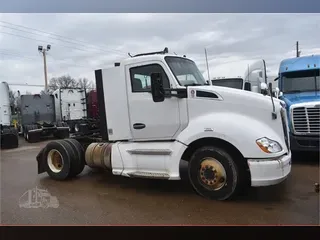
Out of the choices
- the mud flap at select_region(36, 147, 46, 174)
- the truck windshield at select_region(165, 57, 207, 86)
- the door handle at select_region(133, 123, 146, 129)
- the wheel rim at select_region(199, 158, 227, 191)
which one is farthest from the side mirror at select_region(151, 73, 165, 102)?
the mud flap at select_region(36, 147, 46, 174)

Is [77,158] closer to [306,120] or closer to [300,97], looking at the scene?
[306,120]

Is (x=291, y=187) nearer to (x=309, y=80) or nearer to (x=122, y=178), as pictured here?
(x=122, y=178)

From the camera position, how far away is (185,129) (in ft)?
16.8

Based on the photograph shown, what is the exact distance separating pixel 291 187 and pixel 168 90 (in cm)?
285

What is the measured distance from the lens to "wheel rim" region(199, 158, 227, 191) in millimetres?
4743

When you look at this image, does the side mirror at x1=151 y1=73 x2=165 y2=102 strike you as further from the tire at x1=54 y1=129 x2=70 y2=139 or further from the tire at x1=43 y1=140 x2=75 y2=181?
the tire at x1=54 y1=129 x2=70 y2=139

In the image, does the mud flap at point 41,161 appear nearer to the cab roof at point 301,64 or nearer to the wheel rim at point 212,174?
the wheel rim at point 212,174

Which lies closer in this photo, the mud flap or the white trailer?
the mud flap

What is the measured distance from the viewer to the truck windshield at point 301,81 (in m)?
8.29

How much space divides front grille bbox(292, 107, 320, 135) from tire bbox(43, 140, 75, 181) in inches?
204

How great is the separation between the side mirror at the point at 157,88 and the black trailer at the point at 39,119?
12156 mm

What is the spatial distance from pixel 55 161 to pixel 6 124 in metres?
9.17

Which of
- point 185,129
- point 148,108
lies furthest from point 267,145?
point 148,108
